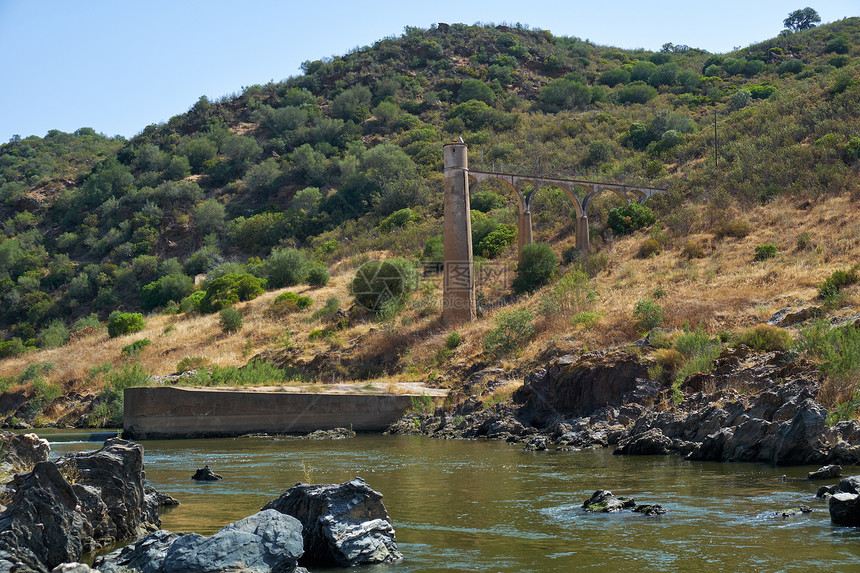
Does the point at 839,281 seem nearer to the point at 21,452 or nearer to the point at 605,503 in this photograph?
the point at 605,503

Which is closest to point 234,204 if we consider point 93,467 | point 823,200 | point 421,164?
point 421,164

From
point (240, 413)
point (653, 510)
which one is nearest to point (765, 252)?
point (240, 413)

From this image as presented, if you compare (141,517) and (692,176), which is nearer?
(141,517)

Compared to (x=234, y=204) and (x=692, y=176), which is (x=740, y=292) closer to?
(x=692, y=176)

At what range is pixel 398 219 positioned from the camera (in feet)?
195

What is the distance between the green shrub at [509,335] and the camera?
29766mm

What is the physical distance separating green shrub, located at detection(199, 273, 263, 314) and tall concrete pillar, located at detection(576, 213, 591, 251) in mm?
17987

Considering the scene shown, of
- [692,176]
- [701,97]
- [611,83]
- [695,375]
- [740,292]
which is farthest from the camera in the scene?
[611,83]

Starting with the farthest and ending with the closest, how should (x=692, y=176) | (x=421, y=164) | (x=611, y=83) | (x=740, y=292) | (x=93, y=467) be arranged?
(x=611, y=83) < (x=421, y=164) < (x=692, y=176) < (x=740, y=292) < (x=93, y=467)

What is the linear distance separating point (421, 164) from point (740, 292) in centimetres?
4459

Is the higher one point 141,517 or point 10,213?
point 10,213

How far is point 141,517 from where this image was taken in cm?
1042

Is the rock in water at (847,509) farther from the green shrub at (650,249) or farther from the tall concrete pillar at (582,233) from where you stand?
the tall concrete pillar at (582,233)

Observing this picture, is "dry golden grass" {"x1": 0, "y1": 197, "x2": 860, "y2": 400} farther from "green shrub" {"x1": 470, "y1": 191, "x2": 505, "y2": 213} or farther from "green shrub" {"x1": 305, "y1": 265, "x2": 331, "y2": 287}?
"green shrub" {"x1": 470, "y1": 191, "x2": 505, "y2": 213}
